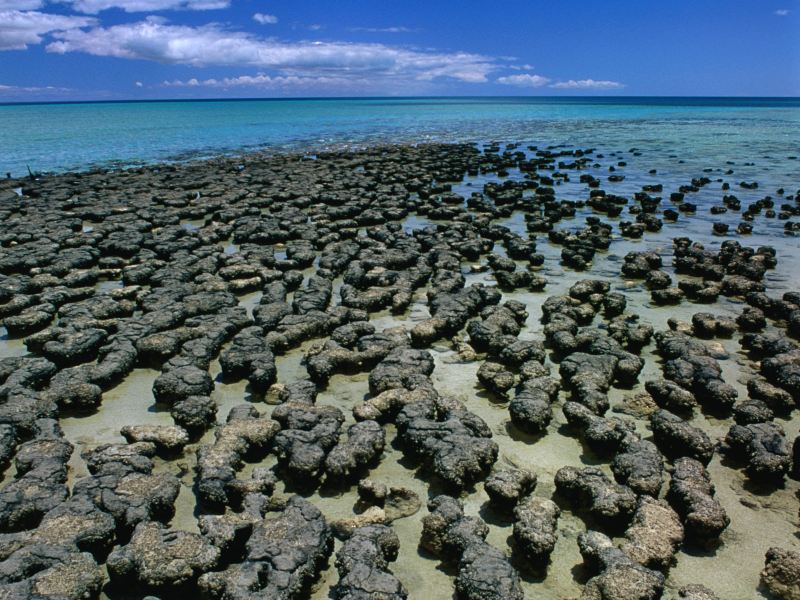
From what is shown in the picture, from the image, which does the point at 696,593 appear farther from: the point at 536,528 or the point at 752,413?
Answer: the point at 752,413

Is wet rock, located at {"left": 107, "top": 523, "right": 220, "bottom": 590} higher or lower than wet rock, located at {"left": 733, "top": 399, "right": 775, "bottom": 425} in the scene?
lower

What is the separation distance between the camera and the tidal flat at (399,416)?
3.80m

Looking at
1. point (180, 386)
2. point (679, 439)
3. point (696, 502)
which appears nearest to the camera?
point (696, 502)

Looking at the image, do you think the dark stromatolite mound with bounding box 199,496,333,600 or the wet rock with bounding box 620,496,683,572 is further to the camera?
the wet rock with bounding box 620,496,683,572

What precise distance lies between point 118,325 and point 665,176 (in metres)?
21.5

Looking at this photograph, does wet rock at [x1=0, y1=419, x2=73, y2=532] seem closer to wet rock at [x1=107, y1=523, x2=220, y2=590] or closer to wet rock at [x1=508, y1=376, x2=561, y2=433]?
wet rock at [x1=107, y1=523, x2=220, y2=590]

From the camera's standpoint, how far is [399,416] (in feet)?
17.7

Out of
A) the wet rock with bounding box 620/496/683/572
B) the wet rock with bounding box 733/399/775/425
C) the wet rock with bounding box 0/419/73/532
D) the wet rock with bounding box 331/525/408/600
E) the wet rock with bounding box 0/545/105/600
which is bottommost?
the wet rock with bounding box 0/419/73/532

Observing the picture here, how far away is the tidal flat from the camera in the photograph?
150 inches

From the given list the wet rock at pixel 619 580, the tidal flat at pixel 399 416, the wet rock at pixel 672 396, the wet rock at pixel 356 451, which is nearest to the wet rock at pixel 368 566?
the tidal flat at pixel 399 416

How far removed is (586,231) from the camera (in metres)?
13.0

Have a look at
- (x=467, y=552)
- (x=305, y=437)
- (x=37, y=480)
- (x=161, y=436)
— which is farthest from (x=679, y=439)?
(x=37, y=480)

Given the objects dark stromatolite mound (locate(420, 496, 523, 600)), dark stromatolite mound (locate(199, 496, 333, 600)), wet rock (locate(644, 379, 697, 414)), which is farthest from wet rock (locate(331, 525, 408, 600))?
wet rock (locate(644, 379, 697, 414))

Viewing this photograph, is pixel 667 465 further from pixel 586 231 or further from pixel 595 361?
pixel 586 231
